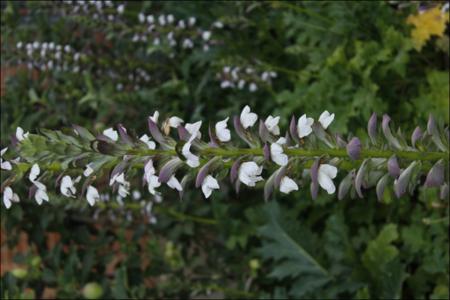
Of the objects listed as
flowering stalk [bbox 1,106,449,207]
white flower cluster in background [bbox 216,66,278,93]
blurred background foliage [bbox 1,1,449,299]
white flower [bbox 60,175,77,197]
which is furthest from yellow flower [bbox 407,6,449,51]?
white flower [bbox 60,175,77,197]

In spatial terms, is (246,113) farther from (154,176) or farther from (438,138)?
(438,138)

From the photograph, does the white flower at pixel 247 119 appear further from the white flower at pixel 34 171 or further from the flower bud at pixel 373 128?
the white flower at pixel 34 171

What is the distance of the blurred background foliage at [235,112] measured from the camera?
115 inches

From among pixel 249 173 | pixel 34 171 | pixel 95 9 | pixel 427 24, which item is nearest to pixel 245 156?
pixel 249 173

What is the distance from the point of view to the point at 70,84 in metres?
3.38

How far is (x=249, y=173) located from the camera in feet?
4.19

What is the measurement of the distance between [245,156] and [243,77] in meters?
1.77

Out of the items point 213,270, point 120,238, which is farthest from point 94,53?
point 213,270

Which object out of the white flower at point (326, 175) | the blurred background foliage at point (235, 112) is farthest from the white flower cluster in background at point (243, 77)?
the white flower at point (326, 175)

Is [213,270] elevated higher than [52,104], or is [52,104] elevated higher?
[52,104]

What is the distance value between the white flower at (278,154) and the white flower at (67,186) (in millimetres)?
430

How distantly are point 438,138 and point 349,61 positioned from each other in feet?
5.51

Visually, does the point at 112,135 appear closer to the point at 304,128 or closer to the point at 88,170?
the point at 88,170

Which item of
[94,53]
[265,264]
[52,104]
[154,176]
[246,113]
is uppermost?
[246,113]
